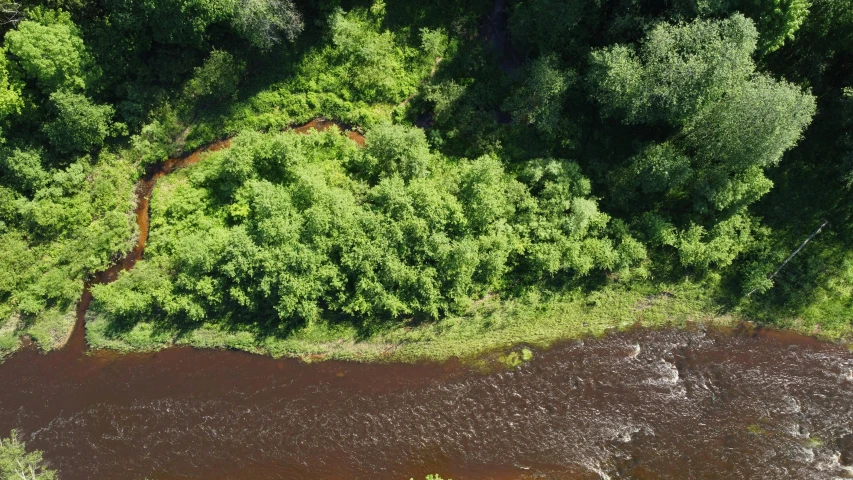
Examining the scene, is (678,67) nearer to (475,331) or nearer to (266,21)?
(475,331)

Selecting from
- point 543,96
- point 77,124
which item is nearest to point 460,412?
point 543,96

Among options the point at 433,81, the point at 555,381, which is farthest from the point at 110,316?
the point at 555,381

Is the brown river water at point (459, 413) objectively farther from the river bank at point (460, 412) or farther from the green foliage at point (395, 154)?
the green foliage at point (395, 154)

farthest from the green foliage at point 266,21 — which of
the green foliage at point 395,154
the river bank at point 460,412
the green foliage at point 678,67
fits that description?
the river bank at point 460,412

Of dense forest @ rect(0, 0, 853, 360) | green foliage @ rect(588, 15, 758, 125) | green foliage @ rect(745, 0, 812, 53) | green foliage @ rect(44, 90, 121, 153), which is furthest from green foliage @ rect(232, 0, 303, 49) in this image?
green foliage @ rect(745, 0, 812, 53)

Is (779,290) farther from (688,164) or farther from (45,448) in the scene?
(45,448)

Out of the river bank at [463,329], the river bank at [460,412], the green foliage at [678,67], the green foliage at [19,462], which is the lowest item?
the green foliage at [19,462]
